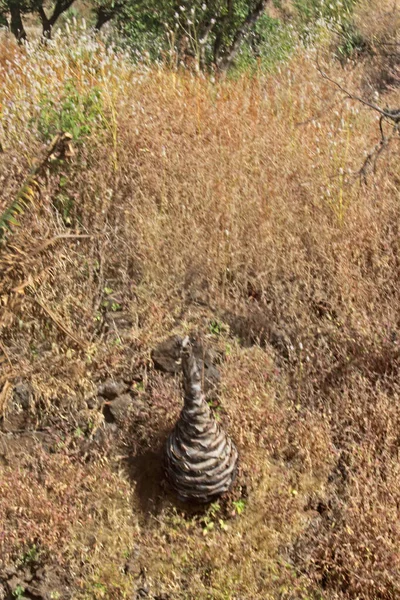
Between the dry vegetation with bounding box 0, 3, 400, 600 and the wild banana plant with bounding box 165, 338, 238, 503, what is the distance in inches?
5.9

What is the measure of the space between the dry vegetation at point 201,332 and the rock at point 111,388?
7 cm

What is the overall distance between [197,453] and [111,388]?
29.9 inches

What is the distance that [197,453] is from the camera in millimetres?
2748

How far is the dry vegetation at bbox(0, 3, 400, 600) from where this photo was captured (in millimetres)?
2695

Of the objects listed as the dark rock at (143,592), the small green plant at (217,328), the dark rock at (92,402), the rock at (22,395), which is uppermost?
the small green plant at (217,328)

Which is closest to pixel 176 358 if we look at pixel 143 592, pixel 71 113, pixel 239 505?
pixel 239 505

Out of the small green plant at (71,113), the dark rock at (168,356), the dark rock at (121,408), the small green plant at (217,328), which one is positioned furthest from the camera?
the small green plant at (71,113)

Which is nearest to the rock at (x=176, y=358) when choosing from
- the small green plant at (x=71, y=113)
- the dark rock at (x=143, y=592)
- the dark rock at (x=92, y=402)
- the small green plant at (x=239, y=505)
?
the dark rock at (x=92, y=402)

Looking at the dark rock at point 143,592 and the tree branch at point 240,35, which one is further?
the tree branch at point 240,35

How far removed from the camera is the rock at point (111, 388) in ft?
10.7

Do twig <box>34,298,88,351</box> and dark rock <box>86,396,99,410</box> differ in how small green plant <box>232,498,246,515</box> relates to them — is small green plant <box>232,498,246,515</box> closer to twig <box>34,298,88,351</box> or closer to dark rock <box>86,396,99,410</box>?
dark rock <box>86,396,99,410</box>

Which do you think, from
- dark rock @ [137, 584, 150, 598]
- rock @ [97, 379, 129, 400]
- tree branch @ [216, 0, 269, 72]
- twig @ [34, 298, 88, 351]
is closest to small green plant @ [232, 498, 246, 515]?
dark rock @ [137, 584, 150, 598]

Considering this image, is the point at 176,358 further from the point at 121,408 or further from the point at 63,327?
the point at 63,327

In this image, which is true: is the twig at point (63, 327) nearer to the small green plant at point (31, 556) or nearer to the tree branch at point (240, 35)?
the small green plant at point (31, 556)
